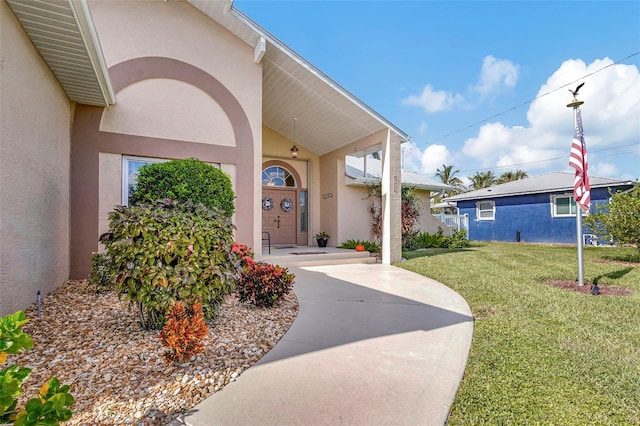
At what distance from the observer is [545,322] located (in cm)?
415

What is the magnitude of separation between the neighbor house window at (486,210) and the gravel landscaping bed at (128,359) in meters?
18.1

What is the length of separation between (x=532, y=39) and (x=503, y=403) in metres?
14.5

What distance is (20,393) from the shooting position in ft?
3.95

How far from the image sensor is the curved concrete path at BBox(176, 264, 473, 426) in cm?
220

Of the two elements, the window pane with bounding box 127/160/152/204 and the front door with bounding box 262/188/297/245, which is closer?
the window pane with bounding box 127/160/152/204

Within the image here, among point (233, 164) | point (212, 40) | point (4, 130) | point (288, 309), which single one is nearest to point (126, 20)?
point (212, 40)

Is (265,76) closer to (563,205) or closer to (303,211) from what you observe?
(303,211)

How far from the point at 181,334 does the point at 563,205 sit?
19124mm

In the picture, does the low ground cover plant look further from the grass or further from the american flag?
the american flag

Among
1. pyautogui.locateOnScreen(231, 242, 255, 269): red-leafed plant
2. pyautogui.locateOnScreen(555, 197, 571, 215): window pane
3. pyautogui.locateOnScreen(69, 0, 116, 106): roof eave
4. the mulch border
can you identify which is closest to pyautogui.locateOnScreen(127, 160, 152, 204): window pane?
pyautogui.locateOnScreen(69, 0, 116, 106): roof eave

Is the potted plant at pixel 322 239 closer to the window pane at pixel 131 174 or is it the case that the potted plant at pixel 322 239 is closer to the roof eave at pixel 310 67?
the roof eave at pixel 310 67

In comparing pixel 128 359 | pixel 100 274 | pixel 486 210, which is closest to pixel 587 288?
pixel 128 359

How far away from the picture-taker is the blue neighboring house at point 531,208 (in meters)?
15.6

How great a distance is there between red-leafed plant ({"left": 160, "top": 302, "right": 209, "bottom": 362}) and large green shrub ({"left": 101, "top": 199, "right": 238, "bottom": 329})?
0.32m
